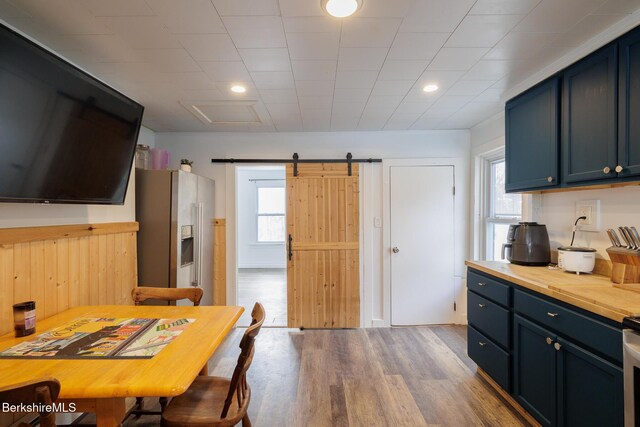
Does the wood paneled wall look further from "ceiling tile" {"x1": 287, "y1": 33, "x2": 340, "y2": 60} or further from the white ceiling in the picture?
"ceiling tile" {"x1": 287, "y1": 33, "x2": 340, "y2": 60}

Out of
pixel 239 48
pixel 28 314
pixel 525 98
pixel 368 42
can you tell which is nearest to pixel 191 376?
pixel 28 314

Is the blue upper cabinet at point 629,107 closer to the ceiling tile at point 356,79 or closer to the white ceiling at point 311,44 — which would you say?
the white ceiling at point 311,44

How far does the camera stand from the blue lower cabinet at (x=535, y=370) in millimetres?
1674

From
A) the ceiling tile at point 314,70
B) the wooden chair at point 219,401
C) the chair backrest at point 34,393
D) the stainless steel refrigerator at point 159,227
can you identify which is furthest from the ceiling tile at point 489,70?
the chair backrest at point 34,393

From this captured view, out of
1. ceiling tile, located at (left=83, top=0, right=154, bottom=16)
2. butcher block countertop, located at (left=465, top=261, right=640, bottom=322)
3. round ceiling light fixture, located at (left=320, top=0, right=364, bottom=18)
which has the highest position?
ceiling tile, located at (left=83, top=0, right=154, bottom=16)

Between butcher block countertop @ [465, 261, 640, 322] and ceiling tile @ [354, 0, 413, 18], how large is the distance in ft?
5.56

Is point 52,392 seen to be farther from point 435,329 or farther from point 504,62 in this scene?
point 435,329

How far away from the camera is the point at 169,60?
77.0 inches

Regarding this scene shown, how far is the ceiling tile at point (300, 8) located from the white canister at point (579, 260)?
85.3 inches

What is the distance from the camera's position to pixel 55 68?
4.80 feet

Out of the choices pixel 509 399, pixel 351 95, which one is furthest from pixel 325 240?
pixel 509 399

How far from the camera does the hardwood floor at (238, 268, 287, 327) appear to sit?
153 inches

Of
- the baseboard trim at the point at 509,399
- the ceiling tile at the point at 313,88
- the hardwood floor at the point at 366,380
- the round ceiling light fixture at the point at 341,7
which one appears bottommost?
the hardwood floor at the point at 366,380

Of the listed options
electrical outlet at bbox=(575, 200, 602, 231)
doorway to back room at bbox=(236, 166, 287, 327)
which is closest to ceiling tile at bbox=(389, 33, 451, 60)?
electrical outlet at bbox=(575, 200, 602, 231)
